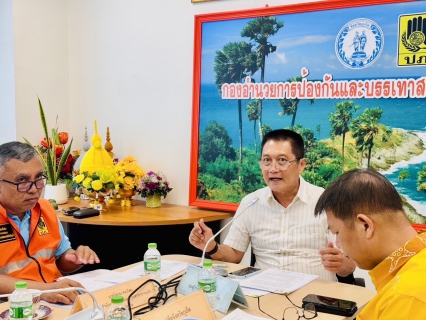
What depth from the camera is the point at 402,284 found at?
1.13 meters

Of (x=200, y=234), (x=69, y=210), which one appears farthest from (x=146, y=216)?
(x=200, y=234)

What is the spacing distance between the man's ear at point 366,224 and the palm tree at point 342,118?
1692mm

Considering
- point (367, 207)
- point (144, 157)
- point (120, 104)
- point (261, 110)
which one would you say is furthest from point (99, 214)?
point (367, 207)

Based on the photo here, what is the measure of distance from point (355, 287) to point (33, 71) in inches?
118

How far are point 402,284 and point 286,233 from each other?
1.43 m

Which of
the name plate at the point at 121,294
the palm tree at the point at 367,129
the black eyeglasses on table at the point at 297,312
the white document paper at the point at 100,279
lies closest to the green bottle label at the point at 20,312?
the name plate at the point at 121,294

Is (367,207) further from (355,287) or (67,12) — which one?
(67,12)

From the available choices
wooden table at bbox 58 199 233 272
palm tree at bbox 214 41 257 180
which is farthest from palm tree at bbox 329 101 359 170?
wooden table at bbox 58 199 233 272

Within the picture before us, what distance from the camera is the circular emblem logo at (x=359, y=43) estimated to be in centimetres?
282

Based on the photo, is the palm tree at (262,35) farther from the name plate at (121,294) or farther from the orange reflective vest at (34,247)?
the name plate at (121,294)

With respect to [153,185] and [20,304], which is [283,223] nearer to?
[153,185]

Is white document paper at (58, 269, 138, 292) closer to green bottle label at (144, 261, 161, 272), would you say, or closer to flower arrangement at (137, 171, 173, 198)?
green bottle label at (144, 261, 161, 272)

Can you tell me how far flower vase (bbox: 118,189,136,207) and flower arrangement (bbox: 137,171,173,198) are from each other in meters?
0.07

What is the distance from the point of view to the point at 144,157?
3811mm
